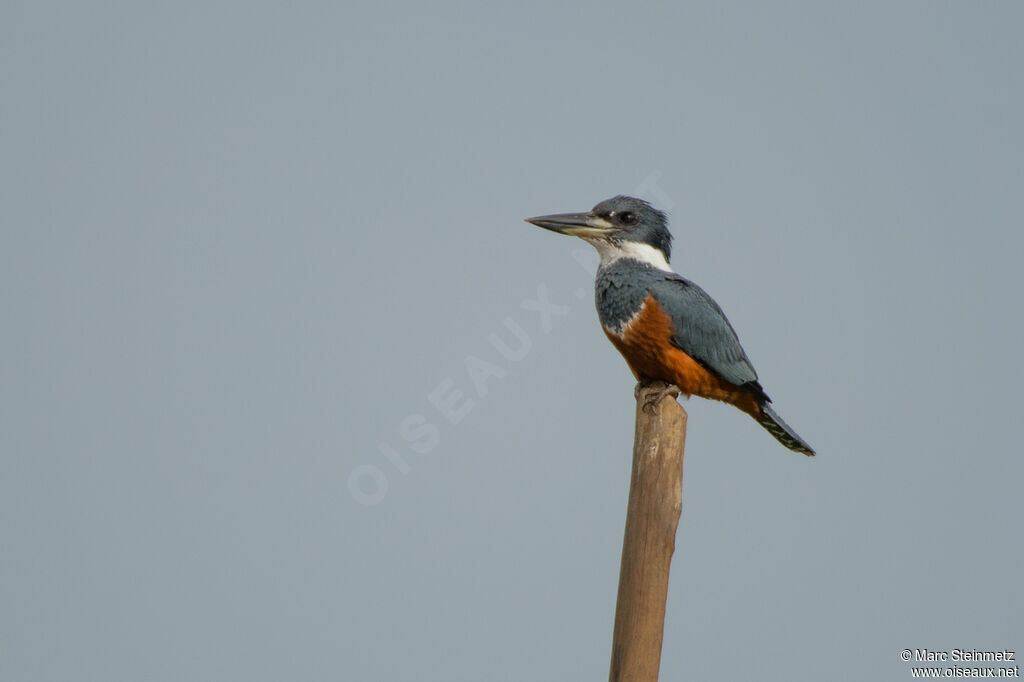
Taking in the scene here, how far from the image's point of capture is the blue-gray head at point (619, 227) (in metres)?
7.93

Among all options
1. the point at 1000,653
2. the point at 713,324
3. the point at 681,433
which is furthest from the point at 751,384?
the point at 1000,653

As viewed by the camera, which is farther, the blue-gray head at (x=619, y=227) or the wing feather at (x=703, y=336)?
the blue-gray head at (x=619, y=227)

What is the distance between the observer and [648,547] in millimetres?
5430

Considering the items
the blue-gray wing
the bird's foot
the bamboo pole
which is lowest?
the bamboo pole

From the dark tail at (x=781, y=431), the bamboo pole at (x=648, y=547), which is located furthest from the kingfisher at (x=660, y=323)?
the bamboo pole at (x=648, y=547)

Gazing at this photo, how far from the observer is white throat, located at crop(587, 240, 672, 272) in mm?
7922

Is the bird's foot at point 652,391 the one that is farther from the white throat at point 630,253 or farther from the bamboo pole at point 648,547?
the white throat at point 630,253

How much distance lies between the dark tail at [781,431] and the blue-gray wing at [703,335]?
0.25 metres

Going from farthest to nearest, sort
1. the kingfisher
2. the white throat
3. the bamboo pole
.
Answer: the white throat, the kingfisher, the bamboo pole

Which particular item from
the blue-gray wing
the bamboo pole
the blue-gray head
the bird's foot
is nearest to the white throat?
the blue-gray head

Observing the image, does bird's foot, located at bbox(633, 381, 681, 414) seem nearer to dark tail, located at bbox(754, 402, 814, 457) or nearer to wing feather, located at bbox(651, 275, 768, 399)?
wing feather, located at bbox(651, 275, 768, 399)

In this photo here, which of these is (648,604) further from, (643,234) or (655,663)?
(643,234)

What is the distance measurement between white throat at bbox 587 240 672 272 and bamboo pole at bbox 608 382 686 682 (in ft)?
7.58

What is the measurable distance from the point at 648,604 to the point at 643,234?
334 cm
